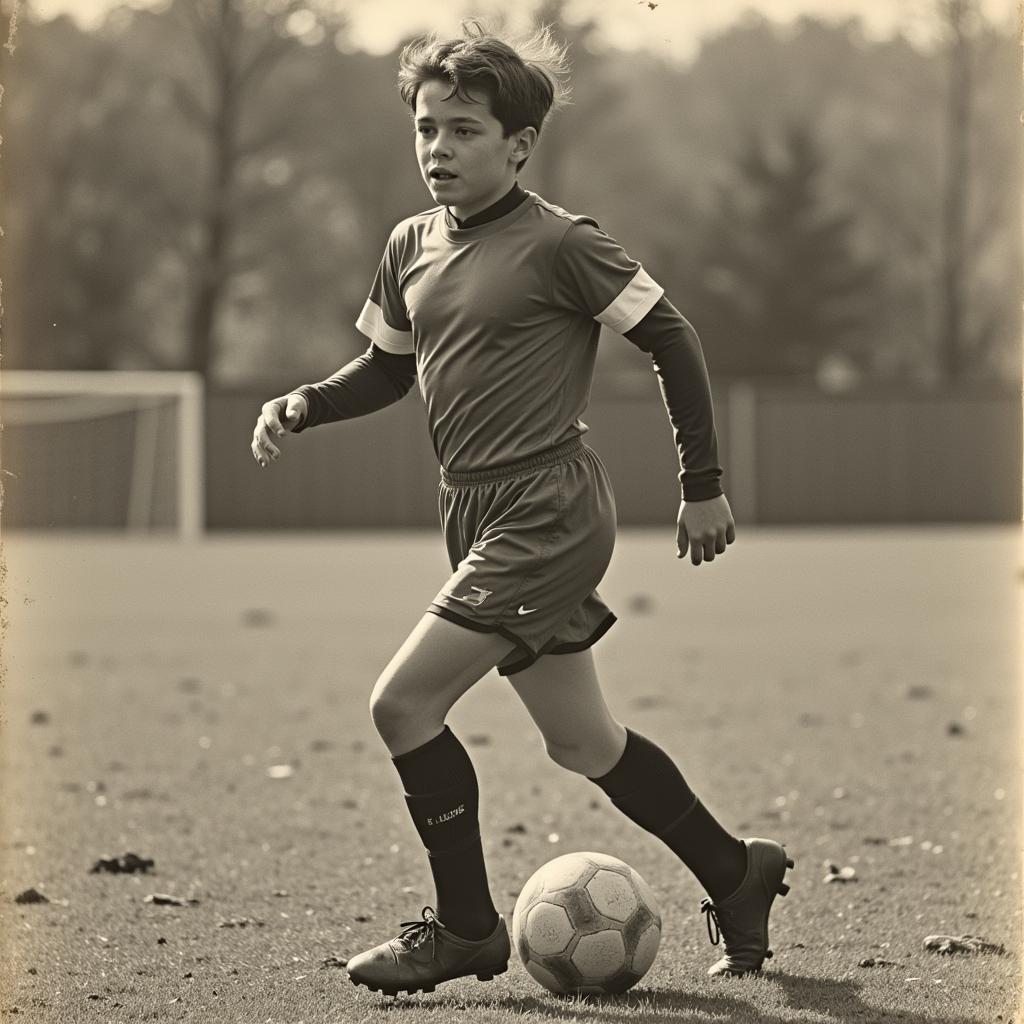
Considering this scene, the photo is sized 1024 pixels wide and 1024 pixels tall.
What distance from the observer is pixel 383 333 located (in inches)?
175

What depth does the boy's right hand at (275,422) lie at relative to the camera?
4.29 m

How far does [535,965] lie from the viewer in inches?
165

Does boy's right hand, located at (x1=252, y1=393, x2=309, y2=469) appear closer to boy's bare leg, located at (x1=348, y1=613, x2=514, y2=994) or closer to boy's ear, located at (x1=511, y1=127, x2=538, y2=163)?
boy's bare leg, located at (x1=348, y1=613, x2=514, y2=994)

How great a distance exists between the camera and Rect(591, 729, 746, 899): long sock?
4.39 m

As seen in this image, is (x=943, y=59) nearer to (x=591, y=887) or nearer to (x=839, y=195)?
(x=839, y=195)

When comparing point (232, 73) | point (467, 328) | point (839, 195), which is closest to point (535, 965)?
point (467, 328)

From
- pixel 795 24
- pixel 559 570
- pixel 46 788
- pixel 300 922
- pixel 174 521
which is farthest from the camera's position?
pixel 795 24

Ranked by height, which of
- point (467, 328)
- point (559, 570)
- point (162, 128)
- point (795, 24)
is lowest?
point (559, 570)

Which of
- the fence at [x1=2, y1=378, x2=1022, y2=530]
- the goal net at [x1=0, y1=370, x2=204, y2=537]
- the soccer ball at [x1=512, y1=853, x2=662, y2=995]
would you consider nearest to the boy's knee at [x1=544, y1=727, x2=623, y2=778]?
the soccer ball at [x1=512, y1=853, x2=662, y2=995]

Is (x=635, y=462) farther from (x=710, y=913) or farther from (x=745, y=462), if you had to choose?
(x=710, y=913)

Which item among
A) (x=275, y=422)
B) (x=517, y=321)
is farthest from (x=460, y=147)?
(x=275, y=422)

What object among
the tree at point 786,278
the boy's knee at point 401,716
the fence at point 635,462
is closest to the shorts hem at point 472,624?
the boy's knee at point 401,716

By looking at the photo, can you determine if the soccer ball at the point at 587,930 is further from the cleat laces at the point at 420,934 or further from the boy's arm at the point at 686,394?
the boy's arm at the point at 686,394

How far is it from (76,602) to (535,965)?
12600 millimetres
